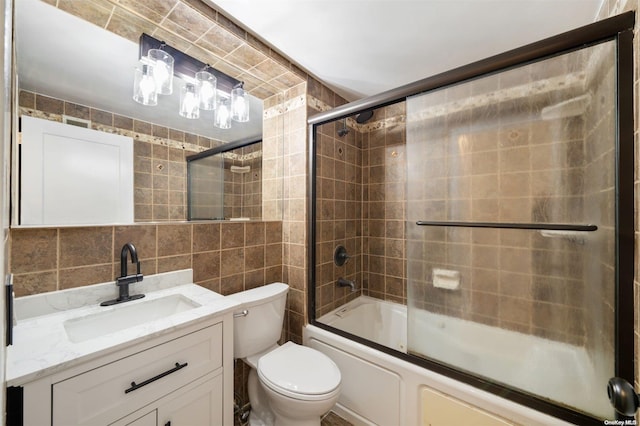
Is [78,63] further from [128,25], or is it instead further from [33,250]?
[33,250]

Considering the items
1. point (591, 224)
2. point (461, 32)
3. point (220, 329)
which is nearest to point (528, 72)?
point (461, 32)

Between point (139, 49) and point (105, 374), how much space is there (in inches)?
58.3

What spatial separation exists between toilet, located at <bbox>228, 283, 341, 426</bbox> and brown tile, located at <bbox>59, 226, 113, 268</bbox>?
0.64 m

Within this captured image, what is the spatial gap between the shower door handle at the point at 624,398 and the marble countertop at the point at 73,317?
130 cm

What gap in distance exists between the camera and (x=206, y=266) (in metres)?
1.46

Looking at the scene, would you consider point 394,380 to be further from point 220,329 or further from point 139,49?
point 139,49

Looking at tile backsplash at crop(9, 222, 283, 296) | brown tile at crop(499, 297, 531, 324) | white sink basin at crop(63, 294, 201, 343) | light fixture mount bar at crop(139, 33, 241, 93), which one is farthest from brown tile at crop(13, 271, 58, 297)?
brown tile at crop(499, 297, 531, 324)

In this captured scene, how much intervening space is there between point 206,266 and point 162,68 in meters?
1.11

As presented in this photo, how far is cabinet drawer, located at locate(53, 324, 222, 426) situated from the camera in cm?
72

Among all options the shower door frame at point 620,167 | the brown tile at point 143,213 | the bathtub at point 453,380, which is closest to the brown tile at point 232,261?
the brown tile at point 143,213

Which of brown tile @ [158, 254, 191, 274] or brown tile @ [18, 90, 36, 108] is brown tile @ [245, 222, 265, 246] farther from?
brown tile @ [18, 90, 36, 108]

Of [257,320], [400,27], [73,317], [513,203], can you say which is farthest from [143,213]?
[513,203]

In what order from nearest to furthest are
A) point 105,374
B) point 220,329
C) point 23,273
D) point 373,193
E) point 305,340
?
point 105,374
point 23,273
point 220,329
point 305,340
point 373,193

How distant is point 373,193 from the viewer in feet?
7.79
